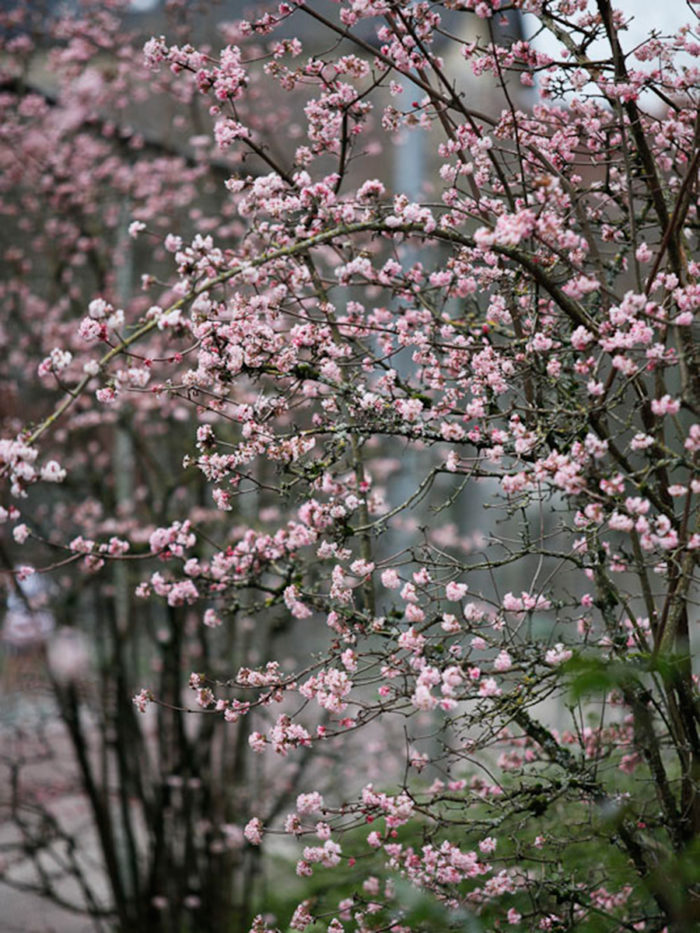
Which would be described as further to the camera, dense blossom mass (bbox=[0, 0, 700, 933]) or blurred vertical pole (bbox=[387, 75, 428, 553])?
blurred vertical pole (bbox=[387, 75, 428, 553])

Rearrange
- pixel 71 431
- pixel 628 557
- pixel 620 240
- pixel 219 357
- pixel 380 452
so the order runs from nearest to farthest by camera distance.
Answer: pixel 628 557 < pixel 219 357 < pixel 620 240 < pixel 71 431 < pixel 380 452

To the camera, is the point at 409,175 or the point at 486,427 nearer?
the point at 486,427

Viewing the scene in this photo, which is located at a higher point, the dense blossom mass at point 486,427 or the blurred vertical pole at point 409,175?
the blurred vertical pole at point 409,175

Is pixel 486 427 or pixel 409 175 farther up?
pixel 409 175

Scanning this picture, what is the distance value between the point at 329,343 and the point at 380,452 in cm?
Result: 424

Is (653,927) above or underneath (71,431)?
underneath

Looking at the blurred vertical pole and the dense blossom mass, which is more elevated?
the blurred vertical pole

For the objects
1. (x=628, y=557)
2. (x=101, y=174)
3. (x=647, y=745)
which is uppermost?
(x=101, y=174)

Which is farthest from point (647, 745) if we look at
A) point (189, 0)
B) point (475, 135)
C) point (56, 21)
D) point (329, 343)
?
point (56, 21)

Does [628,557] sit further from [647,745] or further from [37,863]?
[37,863]

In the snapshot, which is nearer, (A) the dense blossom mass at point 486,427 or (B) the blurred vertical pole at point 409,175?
(A) the dense blossom mass at point 486,427

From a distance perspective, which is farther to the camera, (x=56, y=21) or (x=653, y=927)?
(x=56, y=21)

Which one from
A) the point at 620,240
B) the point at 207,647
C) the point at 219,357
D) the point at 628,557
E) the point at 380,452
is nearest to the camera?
the point at 628,557

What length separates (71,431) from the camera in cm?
587
